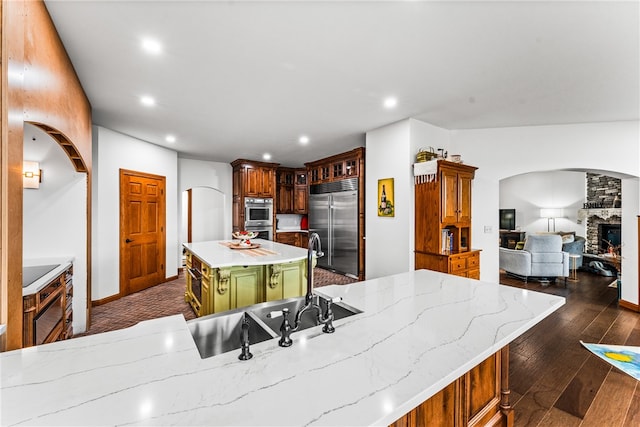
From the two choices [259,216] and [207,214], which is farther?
[207,214]

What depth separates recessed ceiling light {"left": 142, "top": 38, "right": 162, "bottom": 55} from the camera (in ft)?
6.99

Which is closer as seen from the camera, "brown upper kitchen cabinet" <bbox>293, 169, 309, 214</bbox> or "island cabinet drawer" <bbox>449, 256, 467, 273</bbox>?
"island cabinet drawer" <bbox>449, 256, 467, 273</bbox>

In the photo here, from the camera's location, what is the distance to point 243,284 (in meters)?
2.95

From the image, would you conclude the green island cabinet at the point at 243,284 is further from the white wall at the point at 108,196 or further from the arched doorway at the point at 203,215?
the arched doorway at the point at 203,215

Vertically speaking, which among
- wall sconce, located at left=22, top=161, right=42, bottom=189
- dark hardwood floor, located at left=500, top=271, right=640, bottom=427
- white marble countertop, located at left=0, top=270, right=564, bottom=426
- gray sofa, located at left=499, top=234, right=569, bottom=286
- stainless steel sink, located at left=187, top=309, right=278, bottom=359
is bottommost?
dark hardwood floor, located at left=500, top=271, right=640, bottom=427

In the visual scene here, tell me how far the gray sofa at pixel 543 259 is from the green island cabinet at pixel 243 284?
458 centimetres

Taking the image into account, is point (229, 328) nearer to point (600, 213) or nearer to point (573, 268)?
A: point (573, 268)

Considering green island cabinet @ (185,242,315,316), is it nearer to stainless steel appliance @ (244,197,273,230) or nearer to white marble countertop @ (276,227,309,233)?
stainless steel appliance @ (244,197,273,230)

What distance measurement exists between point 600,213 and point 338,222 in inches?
281

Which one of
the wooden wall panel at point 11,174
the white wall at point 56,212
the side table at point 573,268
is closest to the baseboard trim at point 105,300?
the white wall at point 56,212

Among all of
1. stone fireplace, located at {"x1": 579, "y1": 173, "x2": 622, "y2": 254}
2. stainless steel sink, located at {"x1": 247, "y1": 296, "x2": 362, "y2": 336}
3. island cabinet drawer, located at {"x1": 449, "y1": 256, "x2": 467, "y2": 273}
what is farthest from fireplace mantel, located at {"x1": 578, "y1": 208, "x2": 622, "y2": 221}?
stainless steel sink, located at {"x1": 247, "y1": 296, "x2": 362, "y2": 336}

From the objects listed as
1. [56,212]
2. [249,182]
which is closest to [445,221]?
[56,212]

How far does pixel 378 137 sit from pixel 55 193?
4031 mm

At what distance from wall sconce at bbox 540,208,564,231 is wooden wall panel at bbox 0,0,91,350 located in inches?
423
